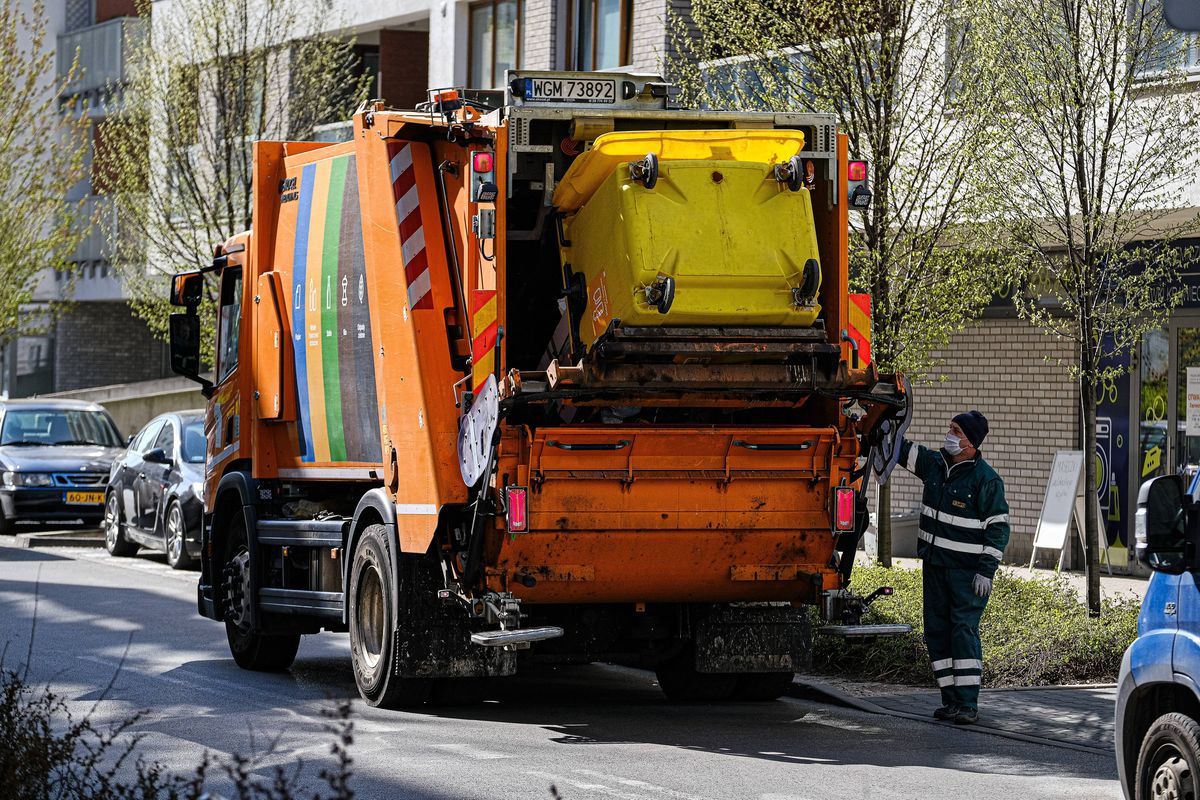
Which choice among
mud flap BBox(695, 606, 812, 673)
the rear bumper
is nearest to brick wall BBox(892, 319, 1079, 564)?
mud flap BBox(695, 606, 812, 673)

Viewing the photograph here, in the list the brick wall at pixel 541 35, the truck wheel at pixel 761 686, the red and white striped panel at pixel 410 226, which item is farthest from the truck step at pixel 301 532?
the brick wall at pixel 541 35

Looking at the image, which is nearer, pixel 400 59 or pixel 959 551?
pixel 959 551

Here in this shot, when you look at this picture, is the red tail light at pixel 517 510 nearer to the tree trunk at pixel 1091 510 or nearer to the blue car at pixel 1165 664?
the blue car at pixel 1165 664

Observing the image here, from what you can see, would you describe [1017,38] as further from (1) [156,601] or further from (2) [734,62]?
(1) [156,601]

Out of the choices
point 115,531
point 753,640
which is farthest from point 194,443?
point 753,640

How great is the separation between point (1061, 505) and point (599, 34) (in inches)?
364

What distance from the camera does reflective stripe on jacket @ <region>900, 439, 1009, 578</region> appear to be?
10320mm

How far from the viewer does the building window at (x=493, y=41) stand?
2564 centimetres

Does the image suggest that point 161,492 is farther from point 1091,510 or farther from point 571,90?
point 571,90

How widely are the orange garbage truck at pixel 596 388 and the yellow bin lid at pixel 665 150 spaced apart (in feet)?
0.04

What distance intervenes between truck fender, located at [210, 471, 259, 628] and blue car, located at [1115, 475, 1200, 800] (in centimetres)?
654

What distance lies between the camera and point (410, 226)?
9922 mm

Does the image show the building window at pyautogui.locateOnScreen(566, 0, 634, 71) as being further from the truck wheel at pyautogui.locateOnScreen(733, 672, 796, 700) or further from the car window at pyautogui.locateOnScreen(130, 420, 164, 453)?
the truck wheel at pyautogui.locateOnScreen(733, 672, 796, 700)

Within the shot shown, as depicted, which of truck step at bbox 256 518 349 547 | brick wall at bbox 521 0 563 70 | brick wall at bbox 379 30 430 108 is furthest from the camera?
brick wall at bbox 379 30 430 108
